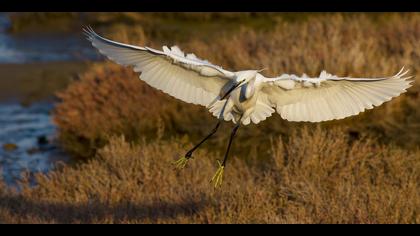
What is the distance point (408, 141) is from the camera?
9.30 m

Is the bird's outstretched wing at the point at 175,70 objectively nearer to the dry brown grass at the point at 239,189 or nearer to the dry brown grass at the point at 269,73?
the dry brown grass at the point at 239,189

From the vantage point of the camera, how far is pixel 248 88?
548 centimetres

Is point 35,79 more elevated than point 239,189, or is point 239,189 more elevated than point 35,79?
point 35,79

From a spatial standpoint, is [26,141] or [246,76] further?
[26,141]

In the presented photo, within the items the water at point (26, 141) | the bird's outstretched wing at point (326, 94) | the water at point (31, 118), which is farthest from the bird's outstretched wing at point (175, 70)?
the water at point (26, 141)

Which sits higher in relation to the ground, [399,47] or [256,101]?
[399,47]

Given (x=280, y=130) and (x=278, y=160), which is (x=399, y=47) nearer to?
(x=280, y=130)

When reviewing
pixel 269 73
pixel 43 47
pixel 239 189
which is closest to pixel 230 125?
pixel 269 73

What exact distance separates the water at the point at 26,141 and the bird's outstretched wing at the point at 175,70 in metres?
4.14

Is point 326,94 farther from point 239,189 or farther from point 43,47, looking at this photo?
point 43,47

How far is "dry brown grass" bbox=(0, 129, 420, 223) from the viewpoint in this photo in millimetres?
7051

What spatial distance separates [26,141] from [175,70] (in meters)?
6.08

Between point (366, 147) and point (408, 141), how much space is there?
122 centimetres
